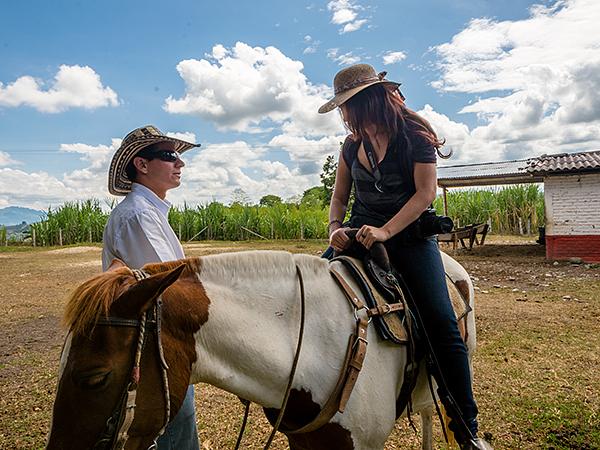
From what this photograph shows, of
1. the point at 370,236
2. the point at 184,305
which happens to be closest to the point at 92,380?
the point at 184,305

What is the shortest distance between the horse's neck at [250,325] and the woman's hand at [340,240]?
1.47ft

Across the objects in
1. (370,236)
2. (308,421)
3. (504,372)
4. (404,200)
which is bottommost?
(504,372)

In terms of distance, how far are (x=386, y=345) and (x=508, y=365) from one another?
13.1 feet

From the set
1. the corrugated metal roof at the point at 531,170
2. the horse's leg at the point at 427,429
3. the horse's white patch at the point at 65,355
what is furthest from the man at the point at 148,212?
the corrugated metal roof at the point at 531,170

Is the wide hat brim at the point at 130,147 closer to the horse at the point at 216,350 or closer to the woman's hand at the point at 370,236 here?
the horse at the point at 216,350

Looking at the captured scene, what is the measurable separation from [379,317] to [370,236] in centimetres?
37

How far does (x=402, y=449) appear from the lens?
3428 mm

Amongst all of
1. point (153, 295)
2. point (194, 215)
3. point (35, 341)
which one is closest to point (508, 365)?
point (153, 295)

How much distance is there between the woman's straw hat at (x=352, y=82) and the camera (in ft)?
7.04

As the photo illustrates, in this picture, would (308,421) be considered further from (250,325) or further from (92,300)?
(92,300)

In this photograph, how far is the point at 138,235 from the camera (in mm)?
2156

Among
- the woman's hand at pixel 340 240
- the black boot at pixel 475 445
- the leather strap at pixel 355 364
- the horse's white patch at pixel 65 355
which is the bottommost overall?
the black boot at pixel 475 445

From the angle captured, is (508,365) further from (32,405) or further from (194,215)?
(194,215)

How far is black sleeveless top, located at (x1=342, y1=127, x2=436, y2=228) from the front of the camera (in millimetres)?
2139
